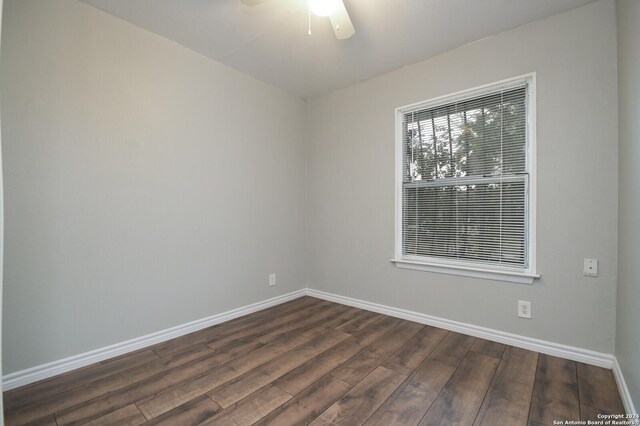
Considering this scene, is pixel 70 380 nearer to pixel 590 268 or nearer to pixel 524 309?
pixel 524 309

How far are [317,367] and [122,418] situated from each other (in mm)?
1111

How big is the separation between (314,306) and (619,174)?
2.72m

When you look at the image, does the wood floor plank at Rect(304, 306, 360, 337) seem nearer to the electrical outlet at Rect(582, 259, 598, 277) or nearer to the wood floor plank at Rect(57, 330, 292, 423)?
the wood floor plank at Rect(57, 330, 292, 423)

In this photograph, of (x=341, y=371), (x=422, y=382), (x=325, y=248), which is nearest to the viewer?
(x=422, y=382)

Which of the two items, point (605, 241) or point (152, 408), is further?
point (605, 241)

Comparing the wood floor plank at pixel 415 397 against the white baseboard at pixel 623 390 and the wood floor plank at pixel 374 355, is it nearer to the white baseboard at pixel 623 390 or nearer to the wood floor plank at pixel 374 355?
the wood floor plank at pixel 374 355

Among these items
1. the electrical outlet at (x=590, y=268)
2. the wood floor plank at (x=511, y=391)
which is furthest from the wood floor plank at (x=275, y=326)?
the electrical outlet at (x=590, y=268)

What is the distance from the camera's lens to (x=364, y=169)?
319 centimetres

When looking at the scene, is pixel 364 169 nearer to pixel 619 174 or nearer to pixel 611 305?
pixel 619 174

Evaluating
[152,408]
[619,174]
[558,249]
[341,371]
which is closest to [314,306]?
[341,371]

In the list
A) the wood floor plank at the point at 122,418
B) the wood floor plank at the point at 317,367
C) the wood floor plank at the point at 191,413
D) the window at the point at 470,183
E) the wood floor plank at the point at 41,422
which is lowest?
the wood floor plank at the point at 41,422

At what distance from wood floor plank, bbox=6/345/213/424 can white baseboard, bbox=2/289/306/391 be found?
0.84ft

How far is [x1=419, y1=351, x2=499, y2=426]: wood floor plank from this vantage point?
5.06ft

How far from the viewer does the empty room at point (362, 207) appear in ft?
5.71
